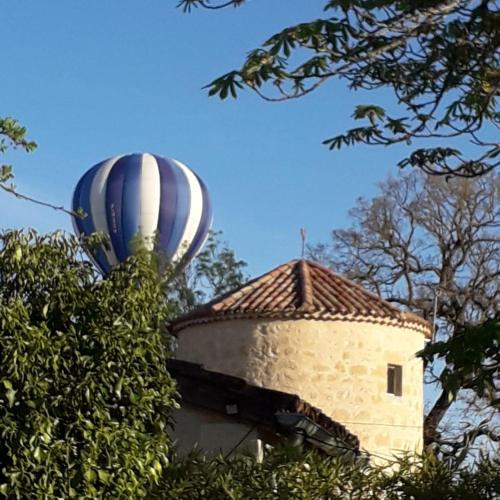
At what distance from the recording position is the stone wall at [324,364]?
23.8 meters

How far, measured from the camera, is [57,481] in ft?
37.6

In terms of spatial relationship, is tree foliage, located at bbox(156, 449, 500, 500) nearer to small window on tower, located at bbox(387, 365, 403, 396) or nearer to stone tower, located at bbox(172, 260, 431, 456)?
stone tower, located at bbox(172, 260, 431, 456)

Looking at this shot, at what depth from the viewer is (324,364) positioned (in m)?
23.9

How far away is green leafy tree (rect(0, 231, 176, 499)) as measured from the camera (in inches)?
448

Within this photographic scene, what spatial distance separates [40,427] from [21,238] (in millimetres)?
2055

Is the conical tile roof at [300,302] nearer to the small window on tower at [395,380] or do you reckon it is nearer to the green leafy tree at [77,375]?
the small window on tower at [395,380]

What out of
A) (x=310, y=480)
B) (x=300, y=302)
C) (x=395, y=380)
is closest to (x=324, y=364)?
(x=300, y=302)

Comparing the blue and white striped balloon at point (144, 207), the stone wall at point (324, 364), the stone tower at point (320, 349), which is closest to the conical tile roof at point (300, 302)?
the stone tower at point (320, 349)

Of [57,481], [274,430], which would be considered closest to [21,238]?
[57,481]

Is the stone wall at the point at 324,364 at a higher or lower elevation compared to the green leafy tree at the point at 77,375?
higher

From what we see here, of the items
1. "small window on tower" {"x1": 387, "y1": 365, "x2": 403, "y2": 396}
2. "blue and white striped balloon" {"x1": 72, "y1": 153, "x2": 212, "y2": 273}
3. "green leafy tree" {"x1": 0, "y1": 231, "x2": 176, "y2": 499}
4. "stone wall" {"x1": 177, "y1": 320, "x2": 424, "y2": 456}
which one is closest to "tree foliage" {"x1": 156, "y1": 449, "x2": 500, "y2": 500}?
"green leafy tree" {"x1": 0, "y1": 231, "x2": 176, "y2": 499}

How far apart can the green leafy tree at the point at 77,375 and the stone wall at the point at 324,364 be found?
11237 millimetres

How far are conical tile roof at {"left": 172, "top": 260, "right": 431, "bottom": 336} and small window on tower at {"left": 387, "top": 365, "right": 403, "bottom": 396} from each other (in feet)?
3.18

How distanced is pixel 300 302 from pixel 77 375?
12580 millimetres
